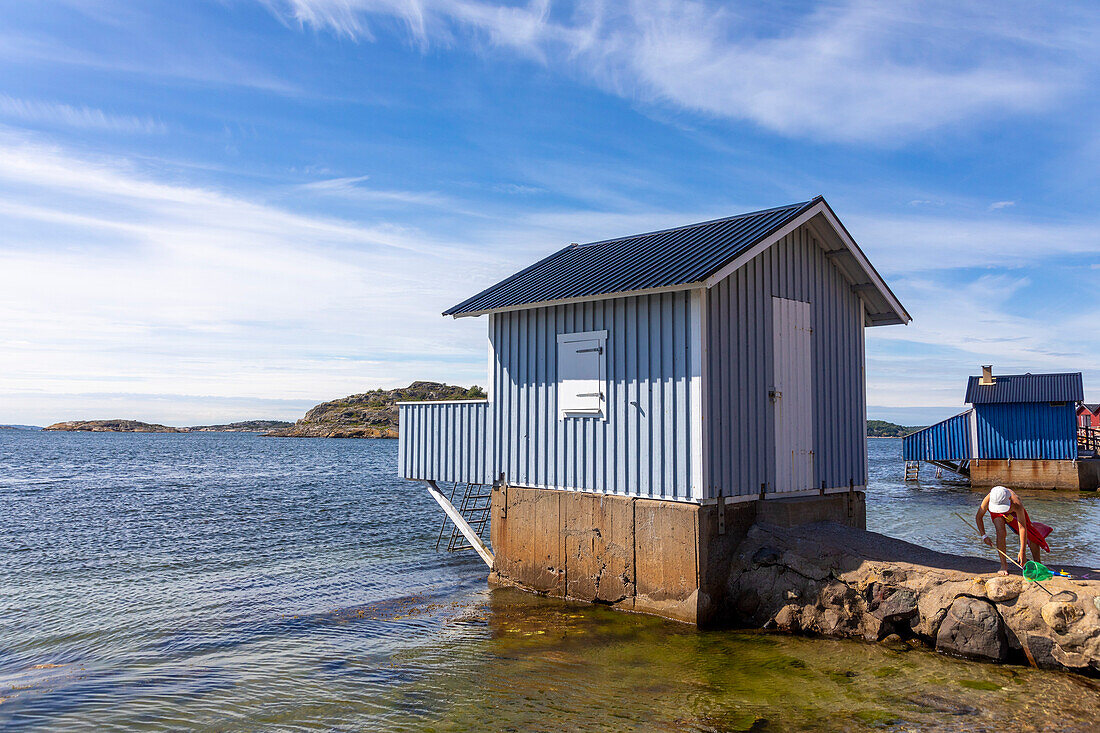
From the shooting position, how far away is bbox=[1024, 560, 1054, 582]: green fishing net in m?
9.46

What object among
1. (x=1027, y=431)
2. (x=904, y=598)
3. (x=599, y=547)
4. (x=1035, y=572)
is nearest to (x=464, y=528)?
(x=599, y=547)

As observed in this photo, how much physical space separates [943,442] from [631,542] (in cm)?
3300

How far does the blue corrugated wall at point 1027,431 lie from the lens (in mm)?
33781

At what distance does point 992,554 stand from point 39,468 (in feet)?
200

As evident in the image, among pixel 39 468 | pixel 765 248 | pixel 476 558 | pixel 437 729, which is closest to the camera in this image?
pixel 437 729

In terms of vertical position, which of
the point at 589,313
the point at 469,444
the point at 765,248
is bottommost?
the point at 469,444

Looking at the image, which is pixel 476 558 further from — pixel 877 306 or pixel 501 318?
pixel 877 306

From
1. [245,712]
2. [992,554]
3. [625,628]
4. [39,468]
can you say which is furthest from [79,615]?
[39,468]

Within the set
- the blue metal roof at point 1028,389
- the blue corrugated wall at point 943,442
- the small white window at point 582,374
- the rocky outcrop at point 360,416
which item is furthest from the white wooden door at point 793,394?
the rocky outcrop at point 360,416

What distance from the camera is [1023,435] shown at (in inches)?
1387

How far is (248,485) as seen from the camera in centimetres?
4219

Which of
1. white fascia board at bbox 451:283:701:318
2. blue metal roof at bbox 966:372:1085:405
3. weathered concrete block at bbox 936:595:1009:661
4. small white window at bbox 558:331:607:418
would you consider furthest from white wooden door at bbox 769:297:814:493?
blue metal roof at bbox 966:372:1085:405

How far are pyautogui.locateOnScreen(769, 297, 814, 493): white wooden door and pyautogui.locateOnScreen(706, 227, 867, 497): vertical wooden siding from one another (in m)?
0.16

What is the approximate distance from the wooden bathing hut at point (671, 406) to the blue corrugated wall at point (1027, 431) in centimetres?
2425
